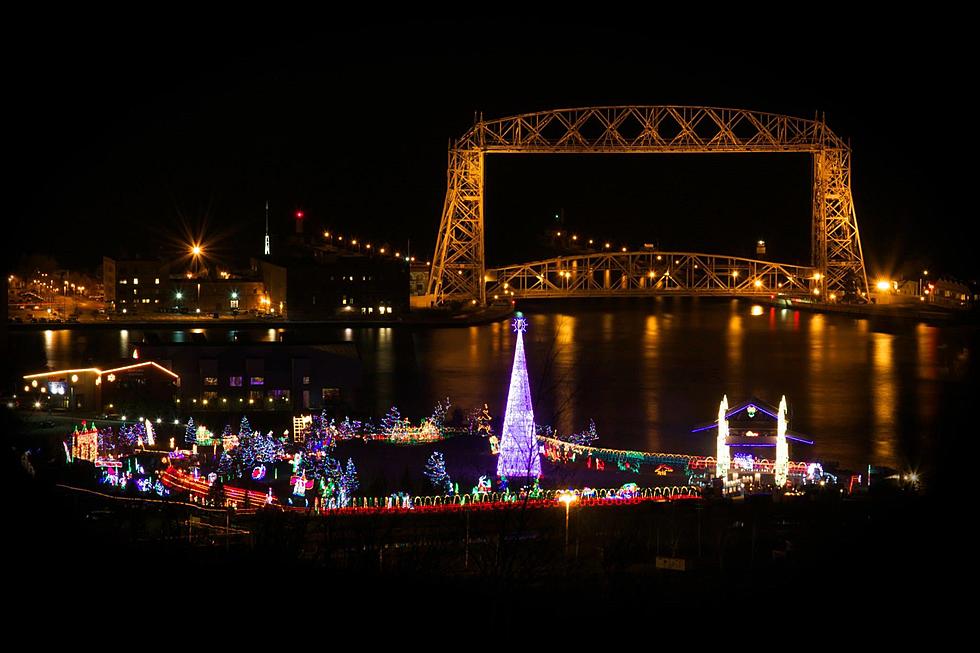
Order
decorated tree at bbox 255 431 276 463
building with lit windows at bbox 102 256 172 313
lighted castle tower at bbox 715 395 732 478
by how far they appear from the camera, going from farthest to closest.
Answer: building with lit windows at bbox 102 256 172 313 → decorated tree at bbox 255 431 276 463 → lighted castle tower at bbox 715 395 732 478

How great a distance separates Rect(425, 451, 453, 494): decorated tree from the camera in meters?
6.22

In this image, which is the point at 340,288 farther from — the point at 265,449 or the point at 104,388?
the point at 265,449

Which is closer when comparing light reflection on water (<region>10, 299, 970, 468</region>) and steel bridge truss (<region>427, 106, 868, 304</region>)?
light reflection on water (<region>10, 299, 970, 468</region>)

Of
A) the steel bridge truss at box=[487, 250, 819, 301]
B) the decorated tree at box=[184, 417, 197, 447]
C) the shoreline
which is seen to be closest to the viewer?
the decorated tree at box=[184, 417, 197, 447]

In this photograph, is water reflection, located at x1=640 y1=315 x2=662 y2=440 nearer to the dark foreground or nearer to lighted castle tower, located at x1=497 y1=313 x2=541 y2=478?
lighted castle tower, located at x1=497 y1=313 x2=541 y2=478

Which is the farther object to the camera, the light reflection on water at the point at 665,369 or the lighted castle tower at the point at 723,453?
the light reflection on water at the point at 665,369

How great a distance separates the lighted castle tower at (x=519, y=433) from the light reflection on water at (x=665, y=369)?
185 mm

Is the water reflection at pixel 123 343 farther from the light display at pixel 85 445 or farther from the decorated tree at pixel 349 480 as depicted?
the decorated tree at pixel 349 480

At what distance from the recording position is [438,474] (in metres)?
6.46

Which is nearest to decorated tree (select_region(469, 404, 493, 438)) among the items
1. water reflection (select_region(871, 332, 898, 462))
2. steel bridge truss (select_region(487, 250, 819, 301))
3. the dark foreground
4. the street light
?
the street light

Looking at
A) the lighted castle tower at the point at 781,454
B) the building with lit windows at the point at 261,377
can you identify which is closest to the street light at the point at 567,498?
the lighted castle tower at the point at 781,454

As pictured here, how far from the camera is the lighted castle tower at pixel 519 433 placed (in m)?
6.44

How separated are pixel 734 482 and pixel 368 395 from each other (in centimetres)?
427

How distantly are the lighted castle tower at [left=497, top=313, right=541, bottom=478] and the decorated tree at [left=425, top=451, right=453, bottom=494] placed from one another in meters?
0.29
